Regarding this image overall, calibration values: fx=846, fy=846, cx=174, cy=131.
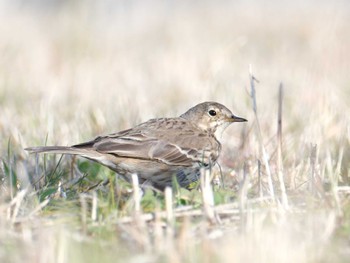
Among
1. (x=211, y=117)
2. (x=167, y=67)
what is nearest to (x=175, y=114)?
(x=211, y=117)

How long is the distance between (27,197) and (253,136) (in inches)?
112

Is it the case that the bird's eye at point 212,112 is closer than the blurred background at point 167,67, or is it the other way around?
the bird's eye at point 212,112

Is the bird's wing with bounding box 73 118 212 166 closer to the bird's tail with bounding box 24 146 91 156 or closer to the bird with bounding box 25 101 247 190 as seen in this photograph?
the bird with bounding box 25 101 247 190

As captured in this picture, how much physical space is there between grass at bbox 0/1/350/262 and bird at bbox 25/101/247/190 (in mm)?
146

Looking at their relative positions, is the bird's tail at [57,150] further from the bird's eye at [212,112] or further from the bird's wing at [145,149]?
the bird's eye at [212,112]

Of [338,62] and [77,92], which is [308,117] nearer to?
[77,92]

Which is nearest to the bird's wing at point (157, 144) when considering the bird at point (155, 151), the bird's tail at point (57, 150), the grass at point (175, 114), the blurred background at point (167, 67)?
the bird at point (155, 151)

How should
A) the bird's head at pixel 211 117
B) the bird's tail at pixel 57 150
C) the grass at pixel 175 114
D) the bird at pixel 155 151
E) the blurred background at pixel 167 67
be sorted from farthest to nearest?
the blurred background at pixel 167 67 → the bird's head at pixel 211 117 → the bird at pixel 155 151 → the bird's tail at pixel 57 150 → the grass at pixel 175 114

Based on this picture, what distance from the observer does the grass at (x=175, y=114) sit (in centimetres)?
419

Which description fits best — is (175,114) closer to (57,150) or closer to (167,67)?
(167,67)

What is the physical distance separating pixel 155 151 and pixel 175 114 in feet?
8.15

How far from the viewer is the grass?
13.7ft

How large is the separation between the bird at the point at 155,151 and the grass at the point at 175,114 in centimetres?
15

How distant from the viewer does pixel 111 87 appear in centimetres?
1016
